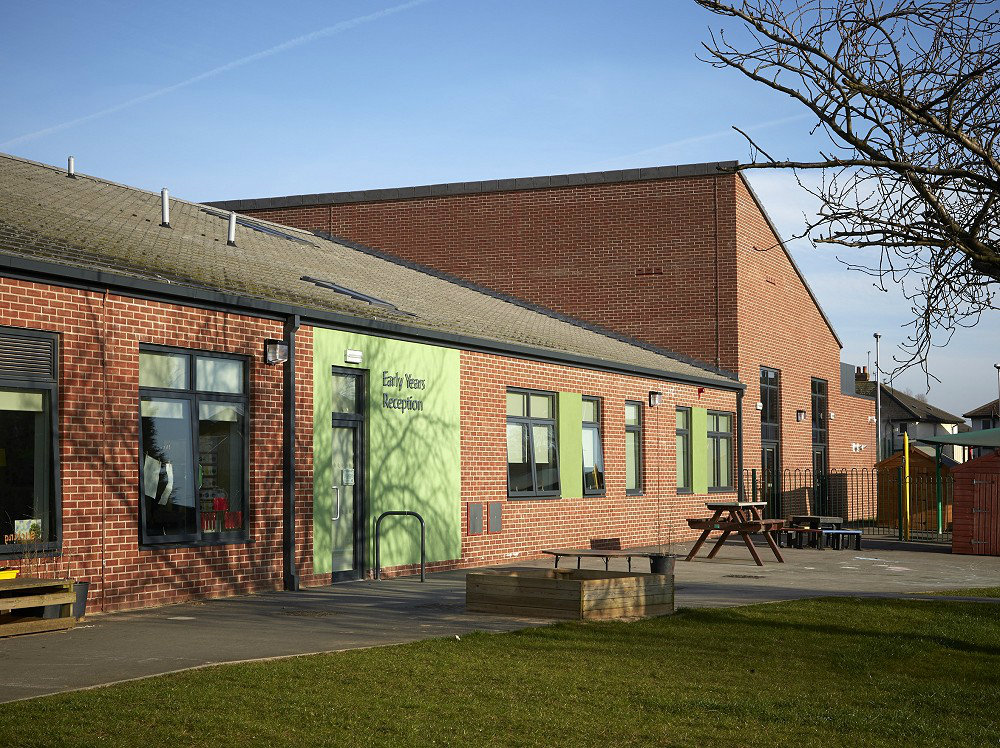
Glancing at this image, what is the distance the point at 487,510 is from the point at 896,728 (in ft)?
39.2

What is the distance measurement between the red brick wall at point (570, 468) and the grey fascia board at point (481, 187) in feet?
18.9

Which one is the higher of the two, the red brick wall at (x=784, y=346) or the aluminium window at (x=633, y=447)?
the red brick wall at (x=784, y=346)

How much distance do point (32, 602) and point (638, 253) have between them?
21.7m

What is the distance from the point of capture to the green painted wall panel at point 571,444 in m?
21.2

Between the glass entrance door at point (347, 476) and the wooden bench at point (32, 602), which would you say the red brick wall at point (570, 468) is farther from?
the wooden bench at point (32, 602)

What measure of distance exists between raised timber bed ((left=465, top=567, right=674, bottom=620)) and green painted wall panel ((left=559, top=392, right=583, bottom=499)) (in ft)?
27.1

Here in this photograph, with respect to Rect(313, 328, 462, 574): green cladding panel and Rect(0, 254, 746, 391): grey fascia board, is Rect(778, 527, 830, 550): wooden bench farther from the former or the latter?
Rect(313, 328, 462, 574): green cladding panel

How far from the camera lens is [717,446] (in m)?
28.6

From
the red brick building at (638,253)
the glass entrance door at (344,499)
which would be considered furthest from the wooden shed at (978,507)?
the glass entrance door at (344,499)

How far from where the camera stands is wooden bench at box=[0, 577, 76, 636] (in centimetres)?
1059

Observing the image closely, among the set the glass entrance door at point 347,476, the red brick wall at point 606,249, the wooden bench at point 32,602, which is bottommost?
the wooden bench at point 32,602

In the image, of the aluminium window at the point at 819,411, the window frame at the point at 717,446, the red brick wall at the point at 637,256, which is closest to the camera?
the window frame at the point at 717,446

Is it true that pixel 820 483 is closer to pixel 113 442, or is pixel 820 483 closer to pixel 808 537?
pixel 808 537

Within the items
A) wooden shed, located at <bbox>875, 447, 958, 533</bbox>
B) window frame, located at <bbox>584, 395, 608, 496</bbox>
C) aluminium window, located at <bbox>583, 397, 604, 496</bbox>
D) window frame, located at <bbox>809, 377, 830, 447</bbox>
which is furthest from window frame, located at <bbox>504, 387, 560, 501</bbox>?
window frame, located at <bbox>809, 377, 830, 447</bbox>
